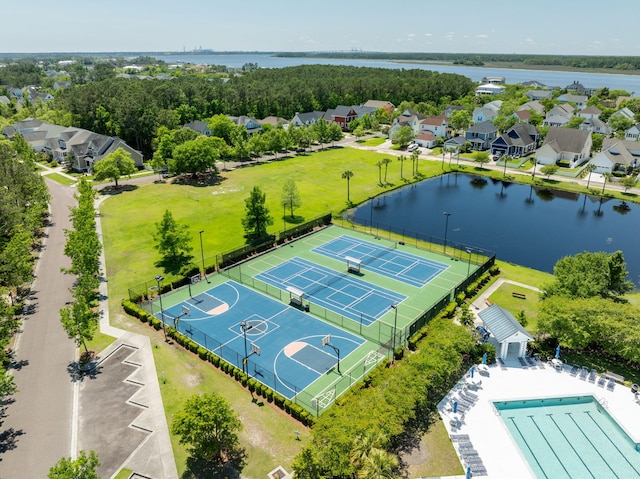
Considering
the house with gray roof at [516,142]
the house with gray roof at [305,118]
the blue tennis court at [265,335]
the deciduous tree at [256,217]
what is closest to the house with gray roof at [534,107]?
the house with gray roof at [516,142]

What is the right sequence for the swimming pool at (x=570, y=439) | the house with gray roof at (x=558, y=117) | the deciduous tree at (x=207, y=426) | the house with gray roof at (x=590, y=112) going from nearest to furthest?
1. the deciduous tree at (x=207, y=426)
2. the swimming pool at (x=570, y=439)
3. the house with gray roof at (x=558, y=117)
4. the house with gray roof at (x=590, y=112)

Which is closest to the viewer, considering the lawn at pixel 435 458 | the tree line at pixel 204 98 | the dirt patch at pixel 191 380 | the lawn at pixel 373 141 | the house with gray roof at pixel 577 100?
the lawn at pixel 435 458

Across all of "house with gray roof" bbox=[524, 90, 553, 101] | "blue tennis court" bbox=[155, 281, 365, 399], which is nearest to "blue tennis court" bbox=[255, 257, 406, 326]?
"blue tennis court" bbox=[155, 281, 365, 399]

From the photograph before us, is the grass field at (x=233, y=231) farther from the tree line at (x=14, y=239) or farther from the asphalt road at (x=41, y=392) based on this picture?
the tree line at (x=14, y=239)

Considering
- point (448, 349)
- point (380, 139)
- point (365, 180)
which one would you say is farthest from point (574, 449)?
point (380, 139)

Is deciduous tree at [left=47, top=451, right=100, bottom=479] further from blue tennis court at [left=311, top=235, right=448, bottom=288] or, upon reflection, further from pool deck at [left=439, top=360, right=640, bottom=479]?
blue tennis court at [left=311, top=235, right=448, bottom=288]

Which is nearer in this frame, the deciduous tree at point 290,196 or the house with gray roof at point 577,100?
the deciduous tree at point 290,196
